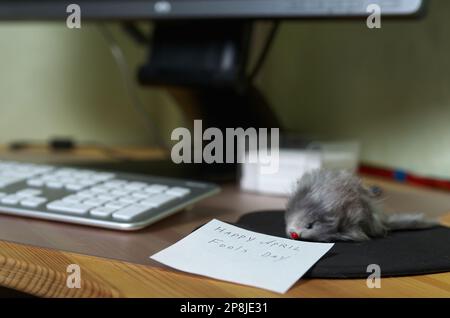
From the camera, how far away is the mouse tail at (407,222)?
1.70ft

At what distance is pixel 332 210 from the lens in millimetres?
461

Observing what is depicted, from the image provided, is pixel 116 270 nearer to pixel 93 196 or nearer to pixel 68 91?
pixel 93 196

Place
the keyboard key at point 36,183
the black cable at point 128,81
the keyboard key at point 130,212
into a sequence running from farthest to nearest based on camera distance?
the black cable at point 128,81
the keyboard key at point 36,183
the keyboard key at point 130,212

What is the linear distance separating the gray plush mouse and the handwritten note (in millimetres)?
20

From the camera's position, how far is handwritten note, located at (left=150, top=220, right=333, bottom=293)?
1.27 feet

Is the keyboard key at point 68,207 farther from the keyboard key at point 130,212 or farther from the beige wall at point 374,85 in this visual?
the beige wall at point 374,85

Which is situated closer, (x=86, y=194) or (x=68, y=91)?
(x=86, y=194)

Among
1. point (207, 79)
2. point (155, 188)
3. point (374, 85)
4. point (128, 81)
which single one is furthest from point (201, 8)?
point (128, 81)

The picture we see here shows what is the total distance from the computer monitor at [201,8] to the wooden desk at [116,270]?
0.27 metres

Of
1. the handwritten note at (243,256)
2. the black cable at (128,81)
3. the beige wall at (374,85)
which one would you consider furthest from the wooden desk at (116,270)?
the black cable at (128,81)

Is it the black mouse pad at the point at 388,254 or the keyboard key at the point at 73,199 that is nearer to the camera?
the black mouse pad at the point at 388,254

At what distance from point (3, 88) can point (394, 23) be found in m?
0.80

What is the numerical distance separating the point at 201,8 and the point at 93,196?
0.98ft

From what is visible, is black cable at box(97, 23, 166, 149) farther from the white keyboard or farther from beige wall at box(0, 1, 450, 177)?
the white keyboard
